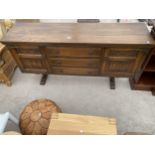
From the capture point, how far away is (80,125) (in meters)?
1.28

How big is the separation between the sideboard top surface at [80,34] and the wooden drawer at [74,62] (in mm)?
290

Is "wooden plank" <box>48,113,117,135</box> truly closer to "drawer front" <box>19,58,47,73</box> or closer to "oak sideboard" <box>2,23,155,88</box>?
"oak sideboard" <box>2,23,155,88</box>

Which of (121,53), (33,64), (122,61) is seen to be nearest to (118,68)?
(122,61)

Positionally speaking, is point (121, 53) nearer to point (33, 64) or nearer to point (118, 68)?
point (118, 68)

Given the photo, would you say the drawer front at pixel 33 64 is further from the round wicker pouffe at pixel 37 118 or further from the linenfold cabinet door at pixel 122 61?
the linenfold cabinet door at pixel 122 61

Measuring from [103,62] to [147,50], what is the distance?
1.60 feet

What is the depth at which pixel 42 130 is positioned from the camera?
146cm

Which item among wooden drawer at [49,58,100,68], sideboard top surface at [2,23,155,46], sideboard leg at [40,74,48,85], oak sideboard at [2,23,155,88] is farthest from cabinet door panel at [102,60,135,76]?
sideboard leg at [40,74,48,85]

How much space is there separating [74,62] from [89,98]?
58cm

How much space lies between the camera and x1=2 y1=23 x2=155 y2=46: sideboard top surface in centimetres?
153
